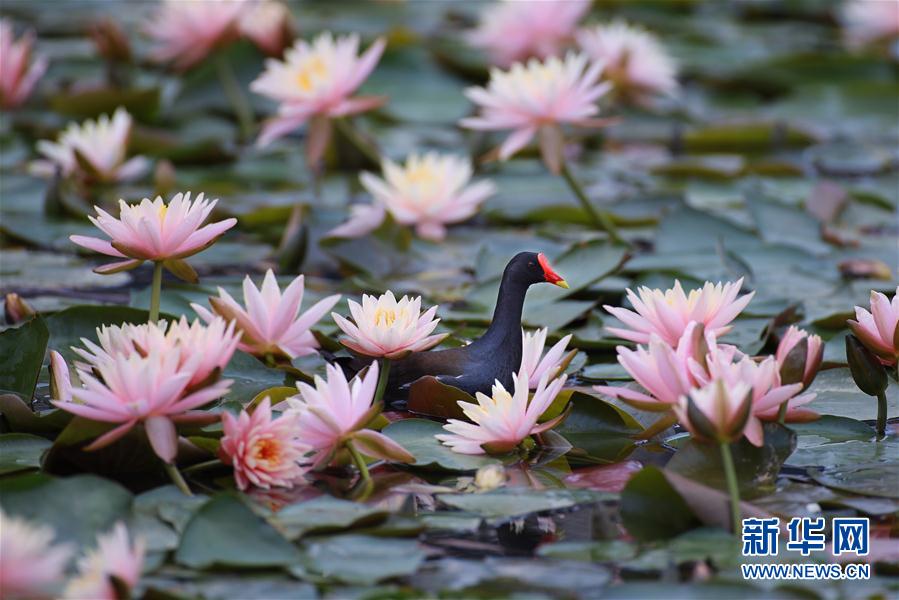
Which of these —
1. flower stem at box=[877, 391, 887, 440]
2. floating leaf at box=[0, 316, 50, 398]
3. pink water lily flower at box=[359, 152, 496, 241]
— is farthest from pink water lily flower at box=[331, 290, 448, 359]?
pink water lily flower at box=[359, 152, 496, 241]

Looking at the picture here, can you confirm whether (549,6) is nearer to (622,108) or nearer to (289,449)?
(622,108)

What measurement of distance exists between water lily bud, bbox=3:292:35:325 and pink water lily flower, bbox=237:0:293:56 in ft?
9.60

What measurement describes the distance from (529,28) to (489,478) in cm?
422

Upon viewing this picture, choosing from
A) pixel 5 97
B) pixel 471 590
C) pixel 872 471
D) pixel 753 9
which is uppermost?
pixel 753 9

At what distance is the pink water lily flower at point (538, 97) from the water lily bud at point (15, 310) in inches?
65.3

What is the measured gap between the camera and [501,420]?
2584 mm

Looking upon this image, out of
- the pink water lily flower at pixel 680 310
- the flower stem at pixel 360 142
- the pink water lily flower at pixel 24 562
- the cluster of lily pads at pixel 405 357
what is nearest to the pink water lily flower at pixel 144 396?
the cluster of lily pads at pixel 405 357

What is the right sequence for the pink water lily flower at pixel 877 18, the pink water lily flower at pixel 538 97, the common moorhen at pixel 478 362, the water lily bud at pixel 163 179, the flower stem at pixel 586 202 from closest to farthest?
1. the common moorhen at pixel 478 362
2. the pink water lily flower at pixel 538 97
3. the flower stem at pixel 586 202
4. the water lily bud at pixel 163 179
5. the pink water lily flower at pixel 877 18

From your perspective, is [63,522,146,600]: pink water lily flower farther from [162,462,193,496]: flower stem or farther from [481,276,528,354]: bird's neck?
[481,276,528,354]: bird's neck

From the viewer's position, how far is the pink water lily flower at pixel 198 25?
18.9ft

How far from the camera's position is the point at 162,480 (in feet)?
8.18

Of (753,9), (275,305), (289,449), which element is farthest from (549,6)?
(753,9)

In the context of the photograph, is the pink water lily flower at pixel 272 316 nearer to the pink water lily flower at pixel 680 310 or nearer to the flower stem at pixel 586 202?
the pink water lily flower at pixel 680 310

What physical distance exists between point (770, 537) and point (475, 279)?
6.78 ft
